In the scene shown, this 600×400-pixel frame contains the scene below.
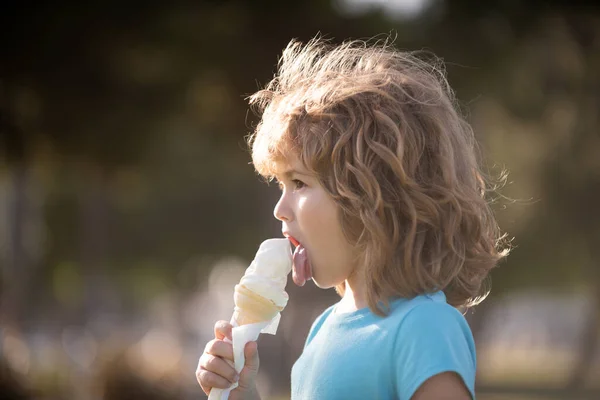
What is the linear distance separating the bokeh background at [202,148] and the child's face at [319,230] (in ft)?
3.07

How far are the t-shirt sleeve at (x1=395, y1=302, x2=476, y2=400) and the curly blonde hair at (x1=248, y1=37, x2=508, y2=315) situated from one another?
0.13 m

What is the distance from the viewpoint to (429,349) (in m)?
1.88

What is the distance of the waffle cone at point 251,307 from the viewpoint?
2283 millimetres

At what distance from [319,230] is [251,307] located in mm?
310

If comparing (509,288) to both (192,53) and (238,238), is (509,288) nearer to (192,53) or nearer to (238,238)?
(238,238)

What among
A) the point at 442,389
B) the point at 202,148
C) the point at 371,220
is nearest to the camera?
the point at 442,389

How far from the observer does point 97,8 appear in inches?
355

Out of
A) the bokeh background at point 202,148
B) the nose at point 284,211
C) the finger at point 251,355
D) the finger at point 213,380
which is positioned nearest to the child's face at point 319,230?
the nose at point 284,211

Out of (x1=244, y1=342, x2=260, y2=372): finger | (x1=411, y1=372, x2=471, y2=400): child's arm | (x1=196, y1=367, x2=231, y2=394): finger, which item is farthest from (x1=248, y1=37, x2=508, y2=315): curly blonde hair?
(x1=196, y1=367, x2=231, y2=394): finger

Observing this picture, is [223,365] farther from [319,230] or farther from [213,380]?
[319,230]

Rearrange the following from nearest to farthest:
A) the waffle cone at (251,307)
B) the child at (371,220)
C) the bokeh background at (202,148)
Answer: the child at (371,220)
the waffle cone at (251,307)
the bokeh background at (202,148)

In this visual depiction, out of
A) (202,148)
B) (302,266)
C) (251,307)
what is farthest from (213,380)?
(202,148)

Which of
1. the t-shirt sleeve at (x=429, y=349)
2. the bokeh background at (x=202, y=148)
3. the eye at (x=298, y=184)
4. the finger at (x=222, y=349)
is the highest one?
the bokeh background at (x=202, y=148)

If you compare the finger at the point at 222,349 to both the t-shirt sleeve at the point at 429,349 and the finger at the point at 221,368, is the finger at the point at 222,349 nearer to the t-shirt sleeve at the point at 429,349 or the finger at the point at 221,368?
the finger at the point at 221,368
